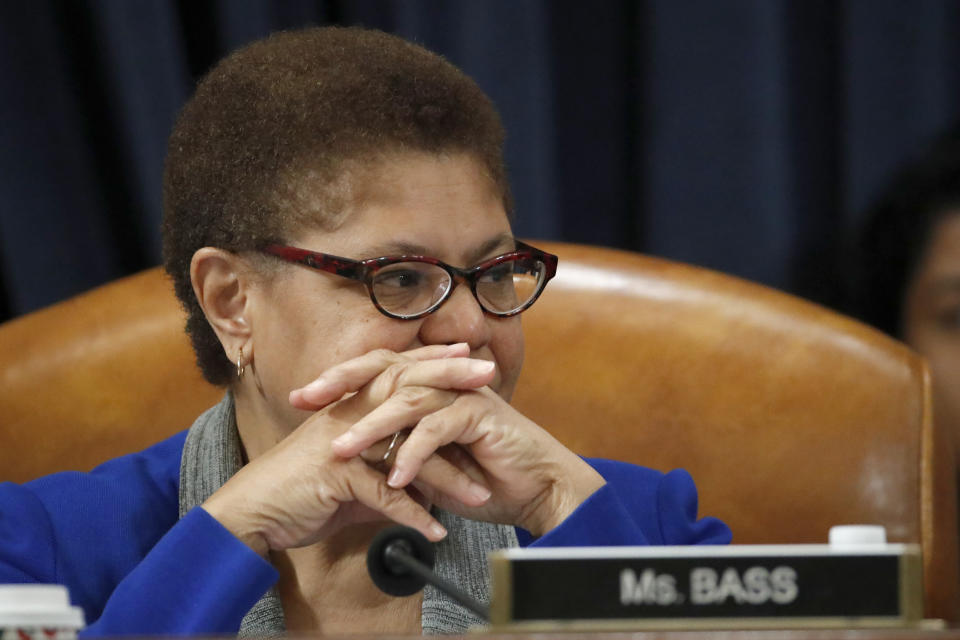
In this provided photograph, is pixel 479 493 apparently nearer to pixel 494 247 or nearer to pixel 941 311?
pixel 494 247

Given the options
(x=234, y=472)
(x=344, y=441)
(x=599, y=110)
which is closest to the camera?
(x=344, y=441)

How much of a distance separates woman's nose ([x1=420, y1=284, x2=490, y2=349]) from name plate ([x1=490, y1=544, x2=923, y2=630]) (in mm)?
499

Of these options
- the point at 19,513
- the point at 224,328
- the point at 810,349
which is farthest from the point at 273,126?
the point at 810,349

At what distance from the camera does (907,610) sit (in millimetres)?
662

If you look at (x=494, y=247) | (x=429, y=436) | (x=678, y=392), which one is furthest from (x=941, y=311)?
(x=429, y=436)

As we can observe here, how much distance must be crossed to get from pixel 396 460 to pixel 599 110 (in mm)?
950

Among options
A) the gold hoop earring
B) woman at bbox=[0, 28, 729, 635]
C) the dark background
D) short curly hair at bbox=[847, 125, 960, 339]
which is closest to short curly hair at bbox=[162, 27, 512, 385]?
woman at bbox=[0, 28, 729, 635]

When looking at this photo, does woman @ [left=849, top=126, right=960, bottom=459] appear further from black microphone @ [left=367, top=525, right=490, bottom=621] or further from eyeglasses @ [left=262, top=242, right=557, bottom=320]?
black microphone @ [left=367, top=525, right=490, bottom=621]

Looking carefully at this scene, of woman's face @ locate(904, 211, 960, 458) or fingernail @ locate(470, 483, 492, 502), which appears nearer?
fingernail @ locate(470, 483, 492, 502)

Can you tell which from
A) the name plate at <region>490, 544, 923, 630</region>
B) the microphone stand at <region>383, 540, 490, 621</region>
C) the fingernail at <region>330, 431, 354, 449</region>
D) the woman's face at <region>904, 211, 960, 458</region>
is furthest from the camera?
the woman's face at <region>904, 211, 960, 458</region>

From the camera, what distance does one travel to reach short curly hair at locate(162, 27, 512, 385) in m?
1.17

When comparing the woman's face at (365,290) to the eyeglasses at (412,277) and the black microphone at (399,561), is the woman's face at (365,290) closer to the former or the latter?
the eyeglasses at (412,277)

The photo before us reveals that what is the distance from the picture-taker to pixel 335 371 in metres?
1.11

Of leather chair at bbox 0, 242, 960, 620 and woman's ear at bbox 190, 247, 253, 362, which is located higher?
woman's ear at bbox 190, 247, 253, 362
